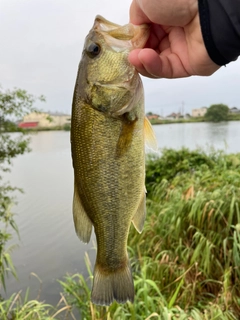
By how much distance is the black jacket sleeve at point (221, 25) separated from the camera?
1347mm

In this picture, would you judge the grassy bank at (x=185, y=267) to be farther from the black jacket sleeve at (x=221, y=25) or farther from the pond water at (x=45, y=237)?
the black jacket sleeve at (x=221, y=25)

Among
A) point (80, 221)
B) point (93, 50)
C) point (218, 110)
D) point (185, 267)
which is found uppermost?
point (218, 110)

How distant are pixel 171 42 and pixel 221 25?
1.56ft

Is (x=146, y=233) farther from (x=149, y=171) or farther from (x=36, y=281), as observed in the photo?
(x=149, y=171)

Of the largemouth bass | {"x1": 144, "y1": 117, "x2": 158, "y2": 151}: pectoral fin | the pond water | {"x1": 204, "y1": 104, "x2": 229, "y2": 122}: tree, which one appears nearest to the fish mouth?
the largemouth bass

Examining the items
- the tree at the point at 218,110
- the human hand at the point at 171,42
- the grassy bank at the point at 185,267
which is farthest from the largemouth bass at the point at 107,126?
the tree at the point at 218,110

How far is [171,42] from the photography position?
5.95ft

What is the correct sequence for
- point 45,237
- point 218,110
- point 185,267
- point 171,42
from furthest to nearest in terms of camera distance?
point 218,110, point 45,237, point 185,267, point 171,42

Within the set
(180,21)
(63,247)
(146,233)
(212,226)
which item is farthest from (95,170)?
(63,247)

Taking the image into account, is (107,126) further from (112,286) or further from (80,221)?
(112,286)

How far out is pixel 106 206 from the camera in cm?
167

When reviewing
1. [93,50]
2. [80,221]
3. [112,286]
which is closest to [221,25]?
[93,50]

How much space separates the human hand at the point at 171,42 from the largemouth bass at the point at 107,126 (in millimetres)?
104

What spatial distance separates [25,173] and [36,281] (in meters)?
8.70
